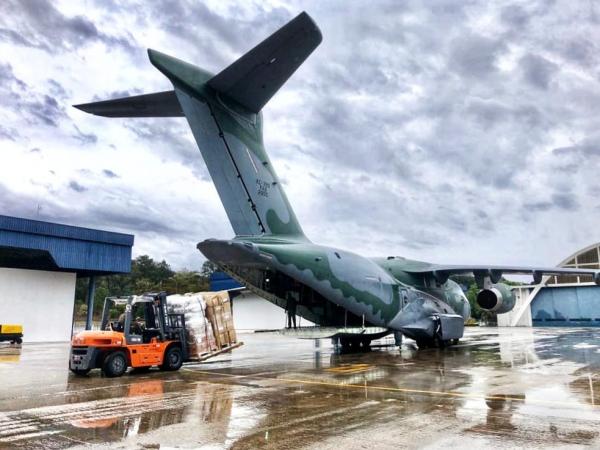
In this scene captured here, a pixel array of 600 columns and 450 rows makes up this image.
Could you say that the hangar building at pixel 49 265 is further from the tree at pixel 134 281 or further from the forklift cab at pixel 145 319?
the tree at pixel 134 281

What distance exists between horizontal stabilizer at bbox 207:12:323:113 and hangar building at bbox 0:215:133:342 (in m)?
20.0

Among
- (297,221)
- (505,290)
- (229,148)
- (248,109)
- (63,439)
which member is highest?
(248,109)

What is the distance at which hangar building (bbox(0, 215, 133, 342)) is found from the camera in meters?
26.9

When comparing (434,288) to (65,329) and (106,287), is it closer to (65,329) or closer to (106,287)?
(65,329)

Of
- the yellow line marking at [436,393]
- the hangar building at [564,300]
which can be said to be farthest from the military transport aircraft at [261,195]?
the hangar building at [564,300]

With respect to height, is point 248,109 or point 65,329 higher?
point 248,109

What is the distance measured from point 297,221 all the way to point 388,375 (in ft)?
17.0

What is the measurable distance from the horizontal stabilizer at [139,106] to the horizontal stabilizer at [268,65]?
4.97ft

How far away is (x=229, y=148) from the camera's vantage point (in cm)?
1199

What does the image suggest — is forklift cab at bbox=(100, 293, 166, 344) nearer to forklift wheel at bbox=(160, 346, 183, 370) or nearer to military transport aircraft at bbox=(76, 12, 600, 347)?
forklift wheel at bbox=(160, 346, 183, 370)

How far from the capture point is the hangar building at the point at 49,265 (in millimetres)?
26859

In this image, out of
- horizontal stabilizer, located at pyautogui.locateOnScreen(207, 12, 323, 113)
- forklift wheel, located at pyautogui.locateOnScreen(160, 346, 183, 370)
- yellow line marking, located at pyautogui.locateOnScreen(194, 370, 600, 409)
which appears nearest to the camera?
yellow line marking, located at pyautogui.locateOnScreen(194, 370, 600, 409)

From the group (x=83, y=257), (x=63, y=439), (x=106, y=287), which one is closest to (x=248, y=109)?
(x=63, y=439)

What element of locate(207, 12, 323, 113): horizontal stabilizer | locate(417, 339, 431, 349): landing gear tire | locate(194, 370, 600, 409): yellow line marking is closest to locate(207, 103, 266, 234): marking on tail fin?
locate(207, 12, 323, 113): horizontal stabilizer
